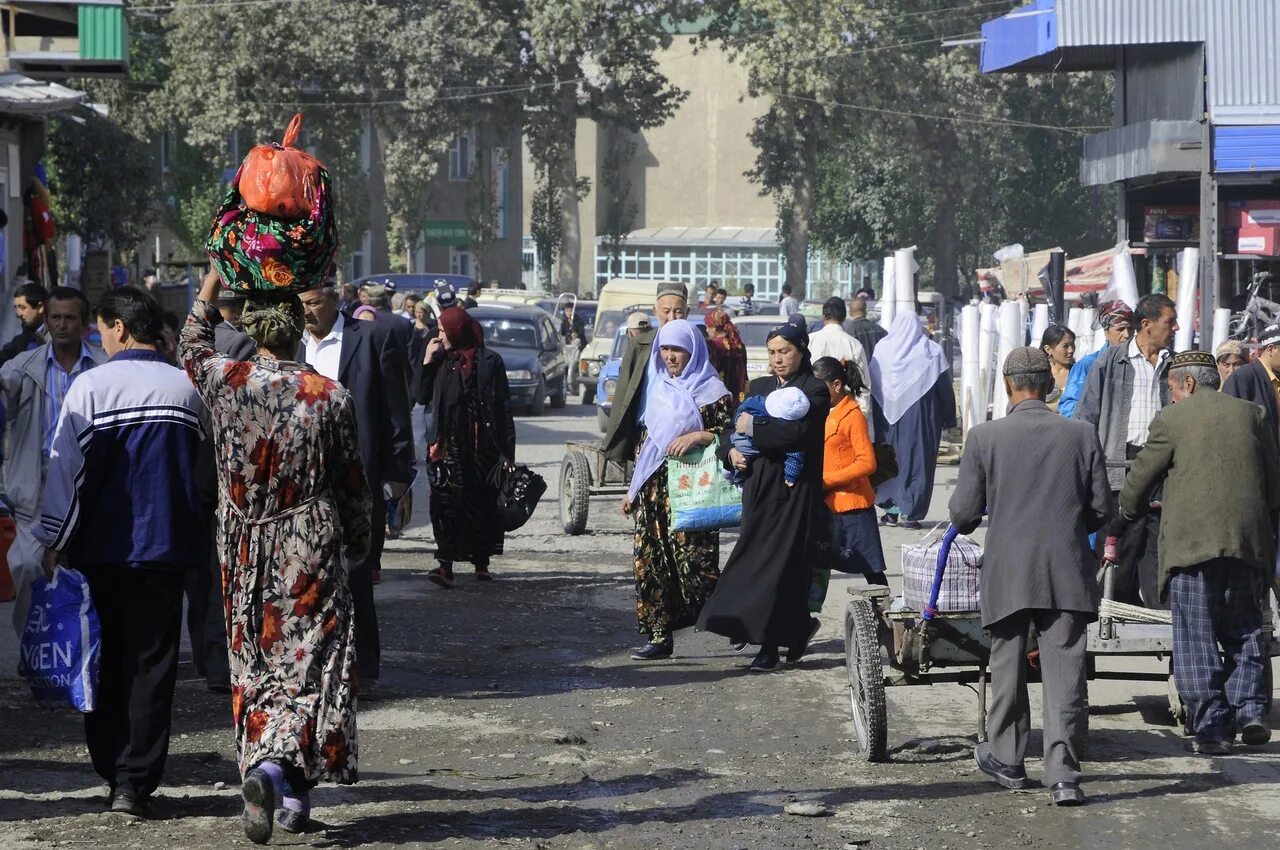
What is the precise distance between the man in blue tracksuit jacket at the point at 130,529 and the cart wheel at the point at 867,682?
261 centimetres

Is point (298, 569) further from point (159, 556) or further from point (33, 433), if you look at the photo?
point (33, 433)

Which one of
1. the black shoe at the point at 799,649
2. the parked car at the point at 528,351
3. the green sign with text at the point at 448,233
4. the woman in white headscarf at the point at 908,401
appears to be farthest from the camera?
the green sign with text at the point at 448,233

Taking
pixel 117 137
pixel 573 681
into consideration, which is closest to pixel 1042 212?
pixel 117 137

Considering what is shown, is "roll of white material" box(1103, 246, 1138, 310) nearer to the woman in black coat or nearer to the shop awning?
the woman in black coat

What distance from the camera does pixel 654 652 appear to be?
31.2 feet

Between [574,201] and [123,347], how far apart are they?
47.3 m

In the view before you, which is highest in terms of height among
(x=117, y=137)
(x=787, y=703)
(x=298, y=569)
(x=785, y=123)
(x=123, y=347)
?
(x=785, y=123)

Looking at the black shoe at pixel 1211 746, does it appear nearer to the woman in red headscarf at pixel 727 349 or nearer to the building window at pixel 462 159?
the woman in red headscarf at pixel 727 349

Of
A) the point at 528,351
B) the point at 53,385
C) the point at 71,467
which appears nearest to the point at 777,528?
the point at 53,385

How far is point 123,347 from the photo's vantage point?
616cm

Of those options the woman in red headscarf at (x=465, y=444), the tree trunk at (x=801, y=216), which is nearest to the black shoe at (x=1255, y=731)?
the woman in red headscarf at (x=465, y=444)

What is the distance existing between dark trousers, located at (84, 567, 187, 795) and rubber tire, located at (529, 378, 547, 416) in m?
21.5

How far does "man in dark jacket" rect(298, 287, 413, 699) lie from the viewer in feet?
26.8

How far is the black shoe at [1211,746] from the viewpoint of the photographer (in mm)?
7355
